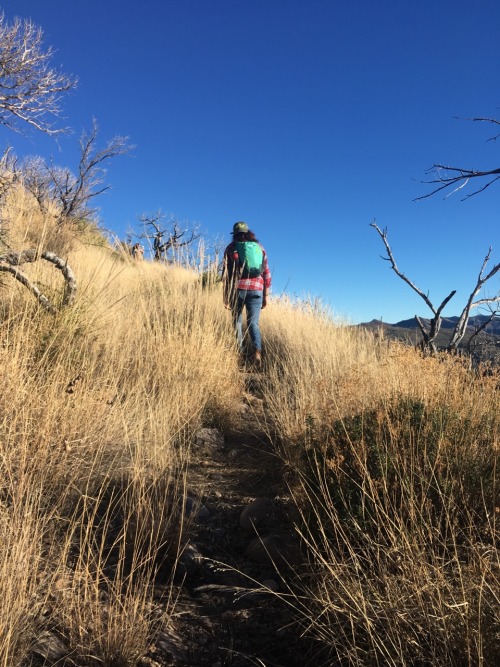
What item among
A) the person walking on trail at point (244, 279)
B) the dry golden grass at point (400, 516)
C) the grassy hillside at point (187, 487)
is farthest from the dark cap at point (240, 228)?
the dry golden grass at point (400, 516)

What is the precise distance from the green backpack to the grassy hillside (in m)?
1.20

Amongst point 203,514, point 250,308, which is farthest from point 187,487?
point 250,308

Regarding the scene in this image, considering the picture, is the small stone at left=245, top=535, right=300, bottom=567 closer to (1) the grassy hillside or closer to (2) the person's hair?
(1) the grassy hillside

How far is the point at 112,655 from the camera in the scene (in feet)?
4.42

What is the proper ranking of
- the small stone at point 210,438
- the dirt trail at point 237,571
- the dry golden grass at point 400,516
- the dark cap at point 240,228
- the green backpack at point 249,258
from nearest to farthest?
the dry golden grass at point 400,516
the dirt trail at point 237,571
the small stone at point 210,438
the green backpack at point 249,258
the dark cap at point 240,228

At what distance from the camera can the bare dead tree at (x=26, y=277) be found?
3596mm

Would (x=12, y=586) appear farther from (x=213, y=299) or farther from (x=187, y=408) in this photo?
(x=213, y=299)

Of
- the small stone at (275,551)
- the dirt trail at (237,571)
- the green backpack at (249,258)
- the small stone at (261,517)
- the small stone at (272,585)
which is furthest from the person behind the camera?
the green backpack at (249,258)

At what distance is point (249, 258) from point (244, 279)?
1.10ft

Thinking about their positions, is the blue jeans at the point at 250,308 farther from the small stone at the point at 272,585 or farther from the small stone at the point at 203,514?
the small stone at the point at 272,585

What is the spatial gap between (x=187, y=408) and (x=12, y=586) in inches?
102

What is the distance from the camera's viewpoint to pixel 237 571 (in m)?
1.66

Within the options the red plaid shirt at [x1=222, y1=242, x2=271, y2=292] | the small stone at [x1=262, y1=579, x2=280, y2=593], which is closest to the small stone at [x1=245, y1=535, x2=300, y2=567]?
the small stone at [x1=262, y1=579, x2=280, y2=593]

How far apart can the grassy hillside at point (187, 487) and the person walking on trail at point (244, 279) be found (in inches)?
36.6
